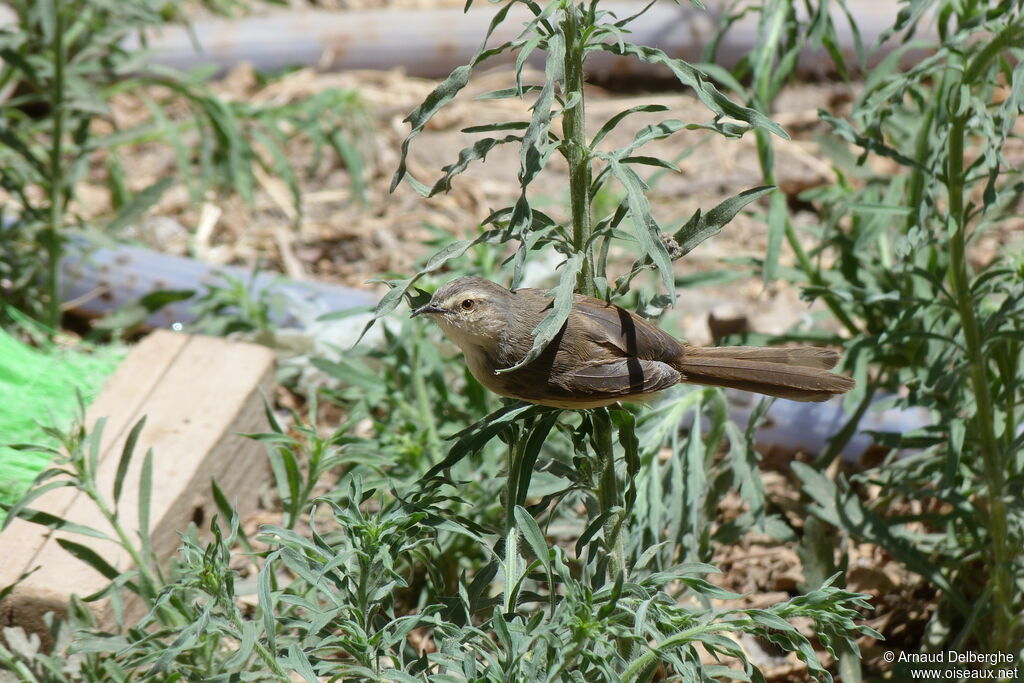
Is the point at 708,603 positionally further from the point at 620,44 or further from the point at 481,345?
the point at 620,44

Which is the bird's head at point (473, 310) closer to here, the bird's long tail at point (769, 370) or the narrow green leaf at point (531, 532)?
the bird's long tail at point (769, 370)

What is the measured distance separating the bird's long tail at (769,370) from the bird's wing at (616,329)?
115 mm

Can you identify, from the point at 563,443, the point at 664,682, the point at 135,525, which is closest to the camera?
the point at 664,682

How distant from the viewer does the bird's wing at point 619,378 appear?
2145 mm

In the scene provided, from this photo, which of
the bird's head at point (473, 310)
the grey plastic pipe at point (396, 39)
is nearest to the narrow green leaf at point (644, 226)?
the bird's head at point (473, 310)

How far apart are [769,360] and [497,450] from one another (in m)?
1.05

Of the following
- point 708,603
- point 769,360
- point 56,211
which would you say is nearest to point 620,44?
point 769,360

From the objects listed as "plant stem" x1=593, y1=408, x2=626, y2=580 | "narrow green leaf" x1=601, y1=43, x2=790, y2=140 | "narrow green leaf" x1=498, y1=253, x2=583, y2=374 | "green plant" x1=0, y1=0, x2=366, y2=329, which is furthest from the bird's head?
"green plant" x1=0, y1=0, x2=366, y2=329

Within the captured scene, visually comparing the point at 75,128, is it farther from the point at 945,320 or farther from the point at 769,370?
the point at 945,320

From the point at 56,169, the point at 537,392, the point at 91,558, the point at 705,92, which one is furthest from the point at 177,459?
the point at 705,92

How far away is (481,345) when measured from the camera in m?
2.42

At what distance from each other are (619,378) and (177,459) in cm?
164

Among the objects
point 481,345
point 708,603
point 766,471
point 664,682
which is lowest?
point 766,471

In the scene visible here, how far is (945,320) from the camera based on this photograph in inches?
Result: 119
